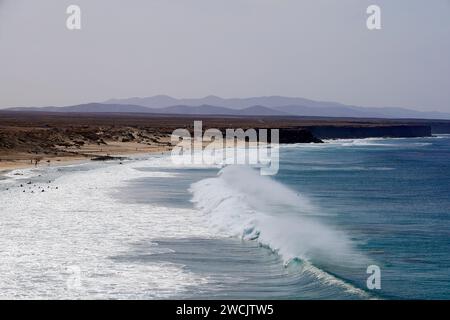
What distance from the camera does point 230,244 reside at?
68.0 feet

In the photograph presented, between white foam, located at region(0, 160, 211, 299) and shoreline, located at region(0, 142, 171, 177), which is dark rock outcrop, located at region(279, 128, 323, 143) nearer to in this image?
shoreline, located at region(0, 142, 171, 177)

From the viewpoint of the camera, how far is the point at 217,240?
21.2 metres

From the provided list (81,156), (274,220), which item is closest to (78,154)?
(81,156)

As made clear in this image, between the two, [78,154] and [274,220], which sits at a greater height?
[78,154]

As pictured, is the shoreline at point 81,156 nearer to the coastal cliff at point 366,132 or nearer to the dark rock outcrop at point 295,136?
the dark rock outcrop at point 295,136

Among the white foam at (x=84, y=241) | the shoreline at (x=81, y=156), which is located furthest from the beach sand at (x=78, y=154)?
the white foam at (x=84, y=241)

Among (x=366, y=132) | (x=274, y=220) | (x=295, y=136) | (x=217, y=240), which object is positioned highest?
(x=217, y=240)

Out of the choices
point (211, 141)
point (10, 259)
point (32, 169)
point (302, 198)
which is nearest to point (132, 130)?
point (211, 141)

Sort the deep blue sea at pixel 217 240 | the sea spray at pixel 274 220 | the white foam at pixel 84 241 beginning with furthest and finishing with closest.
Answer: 1. the sea spray at pixel 274 220
2. the deep blue sea at pixel 217 240
3. the white foam at pixel 84 241

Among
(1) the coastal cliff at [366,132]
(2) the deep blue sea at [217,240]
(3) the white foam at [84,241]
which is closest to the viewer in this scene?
(3) the white foam at [84,241]

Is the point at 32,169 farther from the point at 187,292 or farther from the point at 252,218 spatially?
the point at 187,292

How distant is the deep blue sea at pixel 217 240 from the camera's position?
15773 mm

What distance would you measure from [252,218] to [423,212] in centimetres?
971

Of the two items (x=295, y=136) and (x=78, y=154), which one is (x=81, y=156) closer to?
(x=78, y=154)
